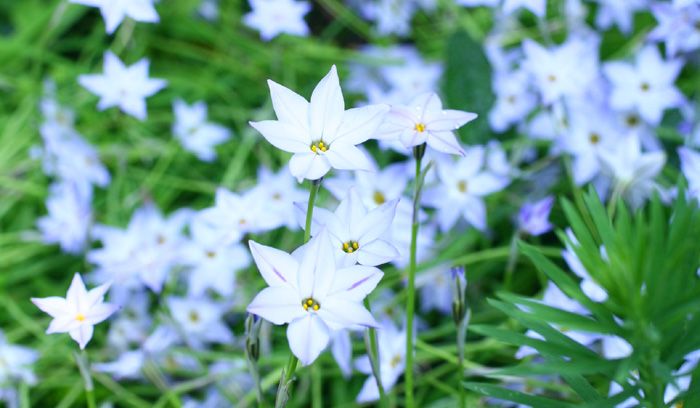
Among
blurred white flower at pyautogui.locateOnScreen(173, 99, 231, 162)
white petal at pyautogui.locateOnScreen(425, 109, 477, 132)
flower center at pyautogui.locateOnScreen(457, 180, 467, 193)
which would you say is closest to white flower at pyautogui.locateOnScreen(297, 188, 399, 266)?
white petal at pyautogui.locateOnScreen(425, 109, 477, 132)

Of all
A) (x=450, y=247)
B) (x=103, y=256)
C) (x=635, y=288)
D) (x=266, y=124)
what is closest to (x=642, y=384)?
(x=635, y=288)

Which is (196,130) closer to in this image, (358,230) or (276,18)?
(276,18)

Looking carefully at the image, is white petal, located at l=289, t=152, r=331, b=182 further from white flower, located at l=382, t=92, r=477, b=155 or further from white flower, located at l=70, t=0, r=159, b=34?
white flower, located at l=70, t=0, r=159, b=34

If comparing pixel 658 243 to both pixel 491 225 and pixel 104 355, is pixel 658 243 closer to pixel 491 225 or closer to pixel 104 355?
pixel 491 225

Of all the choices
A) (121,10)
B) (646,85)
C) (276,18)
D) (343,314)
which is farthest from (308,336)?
(646,85)

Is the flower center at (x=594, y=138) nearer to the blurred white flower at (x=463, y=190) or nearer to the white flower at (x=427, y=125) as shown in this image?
the blurred white flower at (x=463, y=190)

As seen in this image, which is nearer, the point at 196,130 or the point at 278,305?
the point at 278,305

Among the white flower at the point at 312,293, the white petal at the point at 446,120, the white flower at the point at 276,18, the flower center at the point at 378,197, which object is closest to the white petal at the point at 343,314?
the white flower at the point at 312,293
